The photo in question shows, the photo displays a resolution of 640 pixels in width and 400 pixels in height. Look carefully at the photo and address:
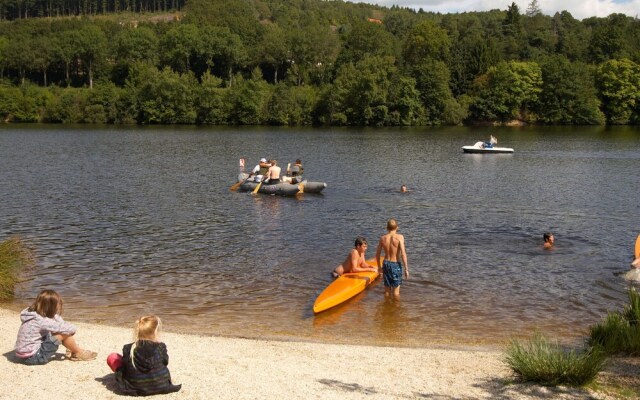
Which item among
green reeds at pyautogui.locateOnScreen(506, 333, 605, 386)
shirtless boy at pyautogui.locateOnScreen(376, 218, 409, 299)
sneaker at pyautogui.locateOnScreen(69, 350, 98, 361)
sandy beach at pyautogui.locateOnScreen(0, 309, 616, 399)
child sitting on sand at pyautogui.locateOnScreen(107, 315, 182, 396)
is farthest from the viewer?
shirtless boy at pyautogui.locateOnScreen(376, 218, 409, 299)

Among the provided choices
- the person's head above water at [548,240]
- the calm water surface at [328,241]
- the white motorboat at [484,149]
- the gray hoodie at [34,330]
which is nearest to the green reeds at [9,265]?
the calm water surface at [328,241]

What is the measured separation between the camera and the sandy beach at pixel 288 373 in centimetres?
841

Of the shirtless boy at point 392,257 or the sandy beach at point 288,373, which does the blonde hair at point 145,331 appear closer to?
the sandy beach at point 288,373

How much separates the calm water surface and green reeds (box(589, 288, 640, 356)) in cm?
235

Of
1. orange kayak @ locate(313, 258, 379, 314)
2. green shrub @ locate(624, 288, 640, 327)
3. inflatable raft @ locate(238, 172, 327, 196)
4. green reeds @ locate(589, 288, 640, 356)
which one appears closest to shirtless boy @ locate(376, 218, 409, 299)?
orange kayak @ locate(313, 258, 379, 314)

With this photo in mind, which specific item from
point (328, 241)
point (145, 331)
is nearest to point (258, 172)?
point (328, 241)

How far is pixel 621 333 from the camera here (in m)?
10.2

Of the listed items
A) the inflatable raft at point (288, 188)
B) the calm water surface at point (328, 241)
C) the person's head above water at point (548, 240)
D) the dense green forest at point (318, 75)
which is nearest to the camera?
the calm water surface at point (328, 241)

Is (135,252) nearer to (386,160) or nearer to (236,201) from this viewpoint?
(236,201)

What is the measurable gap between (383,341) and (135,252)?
31.6ft

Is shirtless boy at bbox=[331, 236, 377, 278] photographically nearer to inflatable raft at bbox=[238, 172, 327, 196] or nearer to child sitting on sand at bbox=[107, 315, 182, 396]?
child sitting on sand at bbox=[107, 315, 182, 396]

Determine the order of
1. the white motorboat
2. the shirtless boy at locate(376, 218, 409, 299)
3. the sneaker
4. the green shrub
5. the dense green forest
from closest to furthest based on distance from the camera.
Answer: the sneaker < the green shrub < the shirtless boy at locate(376, 218, 409, 299) < the white motorboat < the dense green forest

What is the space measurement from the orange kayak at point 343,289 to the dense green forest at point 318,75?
76190mm

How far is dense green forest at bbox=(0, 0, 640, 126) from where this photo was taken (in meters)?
92.2
